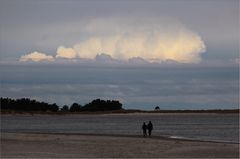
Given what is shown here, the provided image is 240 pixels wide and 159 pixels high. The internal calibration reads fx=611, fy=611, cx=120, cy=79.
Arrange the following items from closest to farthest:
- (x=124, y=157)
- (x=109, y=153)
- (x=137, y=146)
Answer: (x=124, y=157) < (x=109, y=153) < (x=137, y=146)

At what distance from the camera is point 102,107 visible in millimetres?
199000

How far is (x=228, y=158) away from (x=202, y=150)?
4966 mm

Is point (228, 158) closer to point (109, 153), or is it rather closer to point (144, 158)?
point (144, 158)

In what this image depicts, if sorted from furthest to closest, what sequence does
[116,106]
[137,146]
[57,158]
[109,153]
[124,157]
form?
[116,106] → [137,146] → [109,153] → [124,157] → [57,158]

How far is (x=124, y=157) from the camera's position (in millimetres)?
30156

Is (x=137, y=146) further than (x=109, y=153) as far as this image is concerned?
Yes

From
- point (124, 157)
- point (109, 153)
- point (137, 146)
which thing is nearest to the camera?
point (124, 157)

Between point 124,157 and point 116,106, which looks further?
point 116,106

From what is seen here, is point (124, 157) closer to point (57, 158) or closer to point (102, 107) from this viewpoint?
point (57, 158)

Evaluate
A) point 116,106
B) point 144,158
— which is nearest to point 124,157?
point 144,158

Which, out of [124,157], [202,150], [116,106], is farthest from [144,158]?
[116,106]

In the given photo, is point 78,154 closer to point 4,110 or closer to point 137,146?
point 137,146

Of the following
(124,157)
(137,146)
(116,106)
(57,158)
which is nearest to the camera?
(57,158)

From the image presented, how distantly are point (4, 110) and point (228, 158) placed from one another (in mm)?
174527
